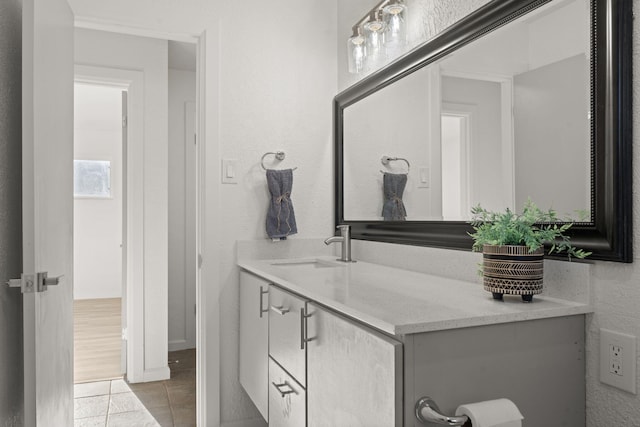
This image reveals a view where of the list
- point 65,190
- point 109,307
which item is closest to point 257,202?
point 65,190

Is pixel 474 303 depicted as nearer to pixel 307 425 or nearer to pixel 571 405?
pixel 571 405

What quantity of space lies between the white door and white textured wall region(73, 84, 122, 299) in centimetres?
463

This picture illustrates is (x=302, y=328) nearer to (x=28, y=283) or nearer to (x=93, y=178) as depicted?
(x=28, y=283)

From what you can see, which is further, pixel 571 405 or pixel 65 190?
pixel 65 190

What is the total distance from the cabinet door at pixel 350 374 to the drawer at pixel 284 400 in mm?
73

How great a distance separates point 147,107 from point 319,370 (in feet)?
8.08

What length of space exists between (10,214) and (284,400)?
46.6 inches

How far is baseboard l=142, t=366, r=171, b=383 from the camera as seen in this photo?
3.17m

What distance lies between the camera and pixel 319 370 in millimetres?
1434

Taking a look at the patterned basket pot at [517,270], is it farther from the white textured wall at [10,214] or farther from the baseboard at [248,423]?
the baseboard at [248,423]

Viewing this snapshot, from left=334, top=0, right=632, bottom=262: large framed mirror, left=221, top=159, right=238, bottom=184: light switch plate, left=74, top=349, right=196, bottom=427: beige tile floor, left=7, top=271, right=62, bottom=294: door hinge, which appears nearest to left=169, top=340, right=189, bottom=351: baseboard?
left=74, top=349, right=196, bottom=427: beige tile floor

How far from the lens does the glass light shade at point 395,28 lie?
2.09m

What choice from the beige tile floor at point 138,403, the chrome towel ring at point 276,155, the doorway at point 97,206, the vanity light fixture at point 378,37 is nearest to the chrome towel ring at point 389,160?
the vanity light fixture at point 378,37

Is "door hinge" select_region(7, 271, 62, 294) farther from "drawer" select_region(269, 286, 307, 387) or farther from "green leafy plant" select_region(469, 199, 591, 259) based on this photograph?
"green leafy plant" select_region(469, 199, 591, 259)
